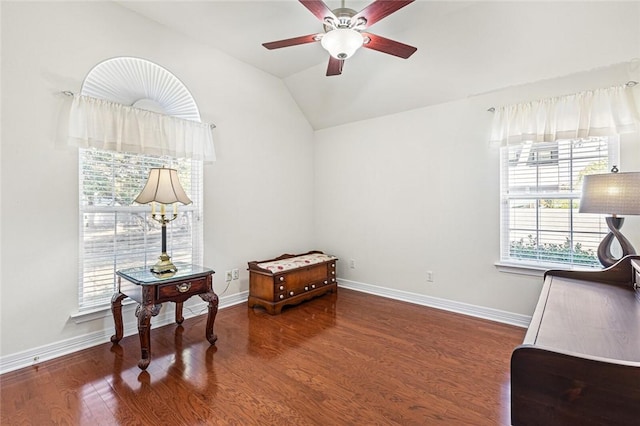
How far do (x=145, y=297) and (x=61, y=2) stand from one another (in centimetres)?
248

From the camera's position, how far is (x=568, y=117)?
2818 millimetres

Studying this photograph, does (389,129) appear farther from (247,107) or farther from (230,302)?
(230,302)

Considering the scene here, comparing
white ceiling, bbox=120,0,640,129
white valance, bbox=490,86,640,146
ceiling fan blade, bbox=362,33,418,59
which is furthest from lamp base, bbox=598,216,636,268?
ceiling fan blade, bbox=362,33,418,59

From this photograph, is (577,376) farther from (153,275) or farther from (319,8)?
(153,275)

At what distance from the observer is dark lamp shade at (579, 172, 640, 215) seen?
6.21ft

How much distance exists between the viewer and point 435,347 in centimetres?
265

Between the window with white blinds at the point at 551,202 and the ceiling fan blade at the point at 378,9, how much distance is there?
206 centimetres

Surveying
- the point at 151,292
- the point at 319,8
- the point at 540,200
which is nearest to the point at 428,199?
the point at 540,200

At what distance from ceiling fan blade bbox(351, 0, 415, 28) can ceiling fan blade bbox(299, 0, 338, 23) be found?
160 mm

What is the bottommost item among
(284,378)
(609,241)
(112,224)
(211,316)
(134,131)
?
(284,378)

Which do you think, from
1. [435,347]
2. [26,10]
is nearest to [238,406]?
[435,347]

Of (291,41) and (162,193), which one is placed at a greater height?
(291,41)

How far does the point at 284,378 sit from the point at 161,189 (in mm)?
1788

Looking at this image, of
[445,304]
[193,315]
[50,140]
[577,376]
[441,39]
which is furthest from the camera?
[445,304]
